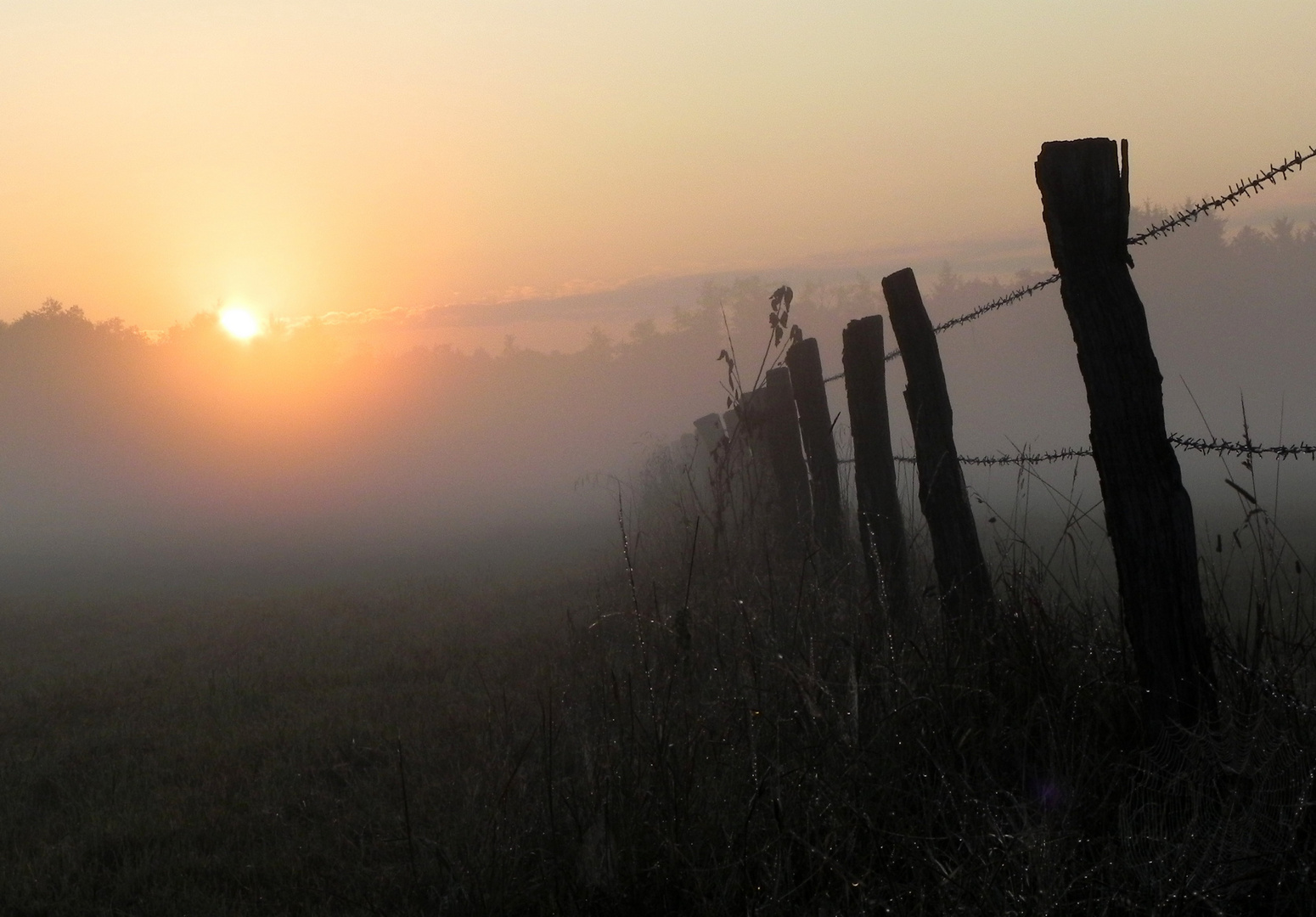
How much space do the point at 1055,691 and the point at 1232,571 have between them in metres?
7.14

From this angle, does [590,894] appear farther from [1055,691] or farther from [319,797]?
[319,797]

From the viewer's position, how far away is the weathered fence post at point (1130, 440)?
3.29m

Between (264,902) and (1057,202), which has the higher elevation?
(1057,202)

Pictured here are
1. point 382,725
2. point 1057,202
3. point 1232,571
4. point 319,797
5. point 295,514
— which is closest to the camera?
point 1057,202

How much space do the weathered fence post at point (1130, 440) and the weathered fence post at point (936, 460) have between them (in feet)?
3.80

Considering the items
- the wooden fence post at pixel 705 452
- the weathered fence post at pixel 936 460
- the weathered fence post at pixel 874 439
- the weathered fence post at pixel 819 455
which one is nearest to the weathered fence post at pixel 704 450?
the wooden fence post at pixel 705 452

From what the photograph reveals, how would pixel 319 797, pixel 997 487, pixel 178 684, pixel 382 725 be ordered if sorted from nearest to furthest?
1. pixel 319 797
2. pixel 382 725
3. pixel 178 684
4. pixel 997 487

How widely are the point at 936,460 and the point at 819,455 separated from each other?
7.26 feet

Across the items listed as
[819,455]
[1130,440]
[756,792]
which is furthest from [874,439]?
[756,792]

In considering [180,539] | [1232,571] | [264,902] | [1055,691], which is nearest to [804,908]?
[1055,691]

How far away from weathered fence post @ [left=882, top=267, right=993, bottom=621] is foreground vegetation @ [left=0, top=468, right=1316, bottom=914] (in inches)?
8.4

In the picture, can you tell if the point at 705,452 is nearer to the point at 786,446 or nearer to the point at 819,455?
the point at 786,446

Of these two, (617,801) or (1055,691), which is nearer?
(617,801)

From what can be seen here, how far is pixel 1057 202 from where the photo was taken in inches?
133
